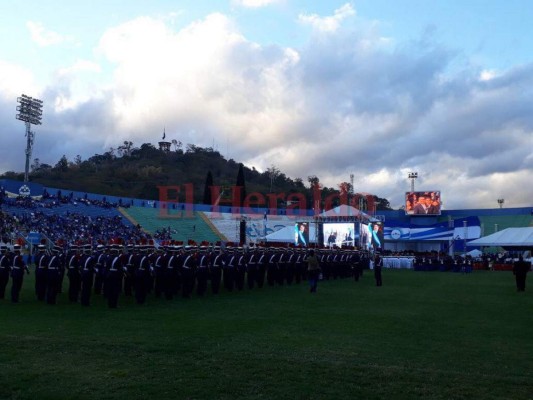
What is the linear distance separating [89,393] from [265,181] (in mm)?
129466

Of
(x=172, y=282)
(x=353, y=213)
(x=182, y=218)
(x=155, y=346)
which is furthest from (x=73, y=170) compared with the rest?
(x=155, y=346)

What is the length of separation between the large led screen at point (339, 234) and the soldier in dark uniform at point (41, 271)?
23.3 metres

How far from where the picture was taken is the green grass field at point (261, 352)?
6.45 m

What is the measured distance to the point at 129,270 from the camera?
15156mm

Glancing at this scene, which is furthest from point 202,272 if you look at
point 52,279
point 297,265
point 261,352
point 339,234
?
point 339,234

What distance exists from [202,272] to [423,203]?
50.8 m

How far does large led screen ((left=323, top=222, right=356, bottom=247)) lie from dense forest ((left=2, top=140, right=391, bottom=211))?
102 ft

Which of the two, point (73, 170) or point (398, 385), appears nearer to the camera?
point (398, 385)

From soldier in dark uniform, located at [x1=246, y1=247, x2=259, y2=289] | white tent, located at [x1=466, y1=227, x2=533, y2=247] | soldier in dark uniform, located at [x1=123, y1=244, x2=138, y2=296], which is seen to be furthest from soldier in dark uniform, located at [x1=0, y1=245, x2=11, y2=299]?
white tent, located at [x1=466, y1=227, x2=533, y2=247]

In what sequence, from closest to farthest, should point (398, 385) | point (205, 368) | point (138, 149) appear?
1. point (398, 385)
2. point (205, 368)
3. point (138, 149)

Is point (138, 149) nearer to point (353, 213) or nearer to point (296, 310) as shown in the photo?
point (353, 213)

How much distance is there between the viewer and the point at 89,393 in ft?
20.4

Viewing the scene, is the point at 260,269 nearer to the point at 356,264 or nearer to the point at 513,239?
the point at 356,264

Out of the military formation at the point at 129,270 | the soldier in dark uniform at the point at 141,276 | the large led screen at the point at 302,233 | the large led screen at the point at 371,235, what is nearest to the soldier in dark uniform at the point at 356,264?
the military formation at the point at 129,270
